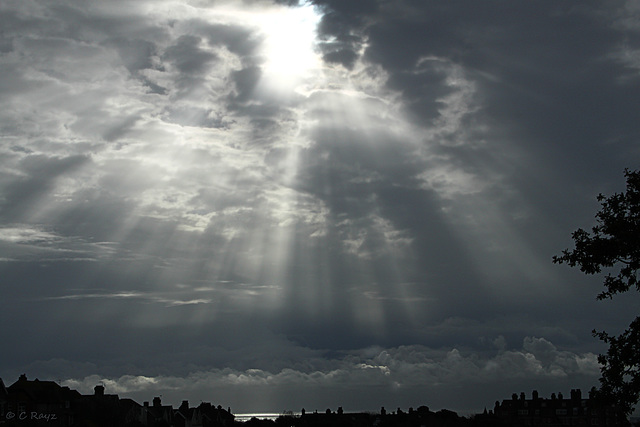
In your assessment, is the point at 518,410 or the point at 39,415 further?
the point at 518,410

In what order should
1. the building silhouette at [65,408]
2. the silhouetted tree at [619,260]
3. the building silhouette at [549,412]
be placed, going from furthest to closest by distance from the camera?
the building silhouette at [549,412] < the building silhouette at [65,408] < the silhouetted tree at [619,260]

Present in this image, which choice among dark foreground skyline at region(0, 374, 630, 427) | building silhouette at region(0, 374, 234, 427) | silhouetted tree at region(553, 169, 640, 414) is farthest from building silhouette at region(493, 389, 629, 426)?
silhouetted tree at region(553, 169, 640, 414)

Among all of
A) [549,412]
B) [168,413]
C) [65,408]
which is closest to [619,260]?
[65,408]

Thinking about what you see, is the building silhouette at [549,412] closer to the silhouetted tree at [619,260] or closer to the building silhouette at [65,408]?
the building silhouette at [65,408]

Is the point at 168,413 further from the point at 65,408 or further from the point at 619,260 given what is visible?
the point at 619,260

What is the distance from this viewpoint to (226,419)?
17450cm

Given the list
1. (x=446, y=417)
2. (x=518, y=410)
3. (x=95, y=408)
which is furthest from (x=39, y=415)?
(x=518, y=410)

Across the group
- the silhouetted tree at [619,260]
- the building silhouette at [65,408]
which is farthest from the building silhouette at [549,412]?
the silhouetted tree at [619,260]

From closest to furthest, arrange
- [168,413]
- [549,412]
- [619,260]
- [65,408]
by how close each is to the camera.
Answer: [619,260] < [65,408] < [168,413] < [549,412]

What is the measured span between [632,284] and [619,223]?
241 cm

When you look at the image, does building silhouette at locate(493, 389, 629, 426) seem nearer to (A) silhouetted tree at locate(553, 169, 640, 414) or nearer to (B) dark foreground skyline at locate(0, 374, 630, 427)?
(B) dark foreground skyline at locate(0, 374, 630, 427)

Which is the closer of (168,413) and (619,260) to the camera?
(619,260)

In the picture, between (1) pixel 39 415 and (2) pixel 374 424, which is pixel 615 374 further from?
(2) pixel 374 424

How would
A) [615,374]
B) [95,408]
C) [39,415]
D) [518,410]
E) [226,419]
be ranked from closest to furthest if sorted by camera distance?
[615,374] → [39,415] → [95,408] → [226,419] → [518,410]
